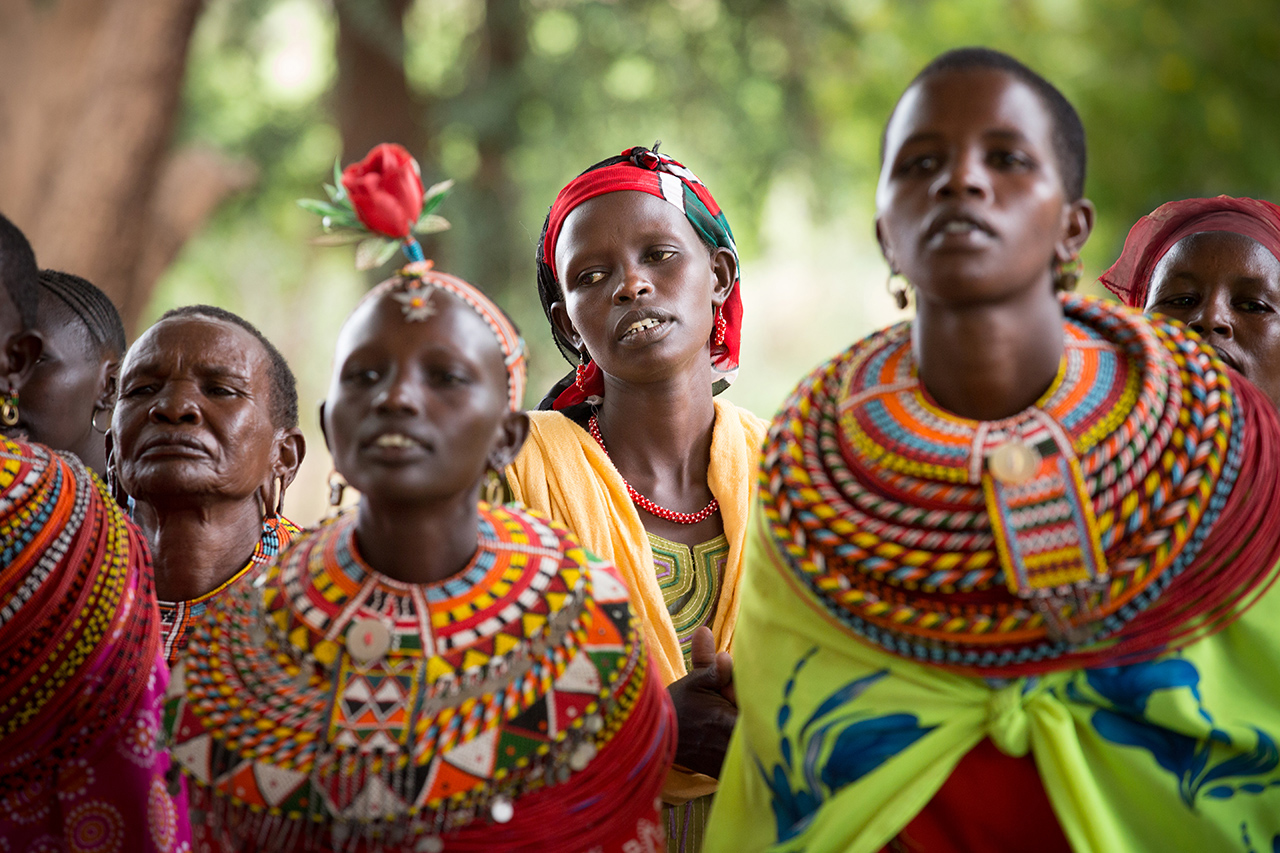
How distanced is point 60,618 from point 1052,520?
6.18 feet

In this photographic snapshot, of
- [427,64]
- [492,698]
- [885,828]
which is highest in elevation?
[427,64]

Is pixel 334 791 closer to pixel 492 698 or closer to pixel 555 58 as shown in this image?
pixel 492 698

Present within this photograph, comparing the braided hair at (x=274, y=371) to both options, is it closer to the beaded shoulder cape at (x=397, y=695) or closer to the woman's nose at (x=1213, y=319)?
the beaded shoulder cape at (x=397, y=695)

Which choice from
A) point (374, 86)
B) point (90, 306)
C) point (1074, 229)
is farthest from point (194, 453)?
point (374, 86)

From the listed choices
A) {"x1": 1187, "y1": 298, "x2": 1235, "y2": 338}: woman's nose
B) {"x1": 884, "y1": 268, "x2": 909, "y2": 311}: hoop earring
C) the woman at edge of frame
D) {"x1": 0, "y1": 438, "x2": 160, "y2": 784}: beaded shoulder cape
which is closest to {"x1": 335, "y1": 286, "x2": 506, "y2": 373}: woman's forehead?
the woman at edge of frame

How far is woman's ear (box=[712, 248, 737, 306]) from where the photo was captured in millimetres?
3213

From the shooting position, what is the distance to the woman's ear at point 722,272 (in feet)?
10.5

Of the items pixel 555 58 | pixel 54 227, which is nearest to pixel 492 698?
pixel 555 58

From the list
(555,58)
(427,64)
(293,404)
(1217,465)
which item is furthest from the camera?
(427,64)

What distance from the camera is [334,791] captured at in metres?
1.82

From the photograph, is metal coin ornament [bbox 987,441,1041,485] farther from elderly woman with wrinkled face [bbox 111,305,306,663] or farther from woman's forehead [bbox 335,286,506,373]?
elderly woman with wrinkled face [bbox 111,305,306,663]

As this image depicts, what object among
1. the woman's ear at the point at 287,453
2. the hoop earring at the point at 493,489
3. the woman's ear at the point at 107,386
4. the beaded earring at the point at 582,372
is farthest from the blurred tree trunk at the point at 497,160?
the hoop earring at the point at 493,489

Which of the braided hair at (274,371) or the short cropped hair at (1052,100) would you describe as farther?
the braided hair at (274,371)

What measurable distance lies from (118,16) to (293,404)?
6.00 m
